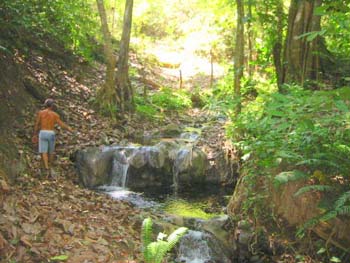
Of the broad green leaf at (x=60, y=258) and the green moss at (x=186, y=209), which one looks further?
the green moss at (x=186, y=209)

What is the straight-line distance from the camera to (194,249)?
7.25 m

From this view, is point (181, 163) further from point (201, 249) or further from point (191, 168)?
point (201, 249)

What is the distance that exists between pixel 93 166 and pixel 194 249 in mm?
3687

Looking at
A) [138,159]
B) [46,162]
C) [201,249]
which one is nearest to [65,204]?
[46,162]

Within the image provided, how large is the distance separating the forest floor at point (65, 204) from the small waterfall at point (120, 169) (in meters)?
0.59

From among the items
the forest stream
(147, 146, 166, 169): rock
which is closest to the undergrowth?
the forest stream

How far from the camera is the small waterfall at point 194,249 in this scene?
7.06 metres

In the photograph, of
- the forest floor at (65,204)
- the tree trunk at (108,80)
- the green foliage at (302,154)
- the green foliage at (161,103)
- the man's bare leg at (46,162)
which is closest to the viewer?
the green foliage at (302,154)

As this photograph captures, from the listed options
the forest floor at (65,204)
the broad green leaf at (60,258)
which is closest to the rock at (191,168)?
the forest floor at (65,204)

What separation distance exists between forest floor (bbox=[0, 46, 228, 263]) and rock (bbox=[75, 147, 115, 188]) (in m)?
0.19

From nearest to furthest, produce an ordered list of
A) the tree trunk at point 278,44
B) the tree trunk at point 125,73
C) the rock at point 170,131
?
the tree trunk at point 278,44 < the rock at point 170,131 < the tree trunk at point 125,73

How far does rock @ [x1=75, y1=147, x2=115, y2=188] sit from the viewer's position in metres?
9.67

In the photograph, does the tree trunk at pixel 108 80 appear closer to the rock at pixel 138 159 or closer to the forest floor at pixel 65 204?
the forest floor at pixel 65 204

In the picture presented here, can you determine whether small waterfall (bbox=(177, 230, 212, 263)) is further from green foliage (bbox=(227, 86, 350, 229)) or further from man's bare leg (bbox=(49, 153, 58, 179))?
man's bare leg (bbox=(49, 153, 58, 179))
